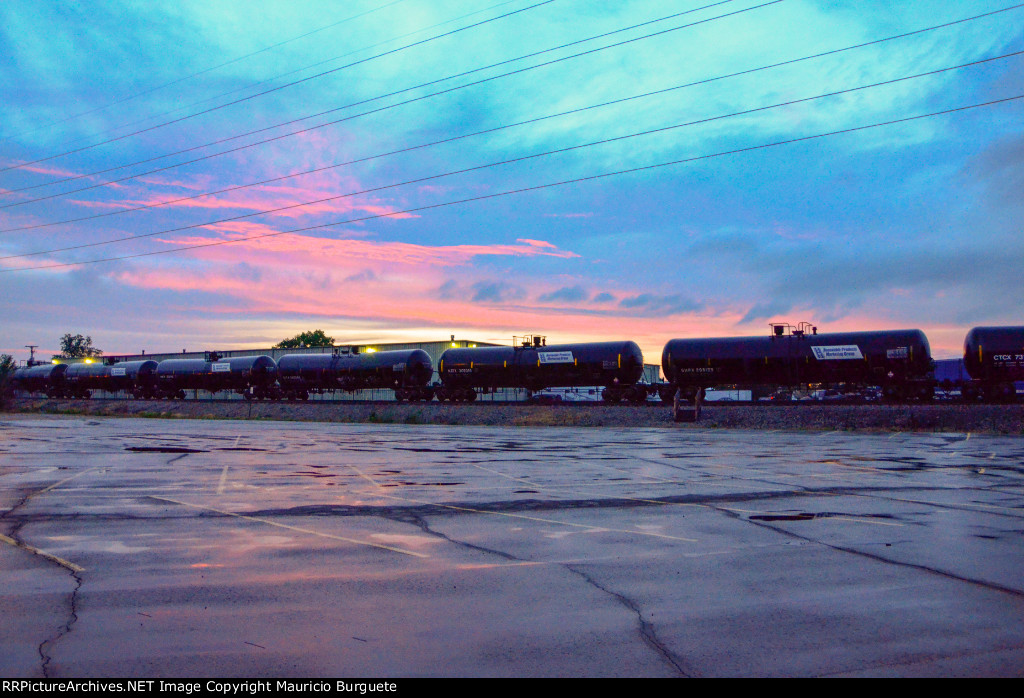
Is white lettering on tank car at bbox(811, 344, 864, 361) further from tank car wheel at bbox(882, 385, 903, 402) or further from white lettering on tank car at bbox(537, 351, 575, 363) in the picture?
white lettering on tank car at bbox(537, 351, 575, 363)

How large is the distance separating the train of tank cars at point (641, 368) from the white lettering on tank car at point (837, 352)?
0.05m

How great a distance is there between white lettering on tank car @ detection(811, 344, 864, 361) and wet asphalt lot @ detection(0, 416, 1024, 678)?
78.7 ft

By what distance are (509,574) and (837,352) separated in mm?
34316

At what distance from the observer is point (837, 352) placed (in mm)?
36344

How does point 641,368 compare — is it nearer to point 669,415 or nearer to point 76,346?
point 669,415

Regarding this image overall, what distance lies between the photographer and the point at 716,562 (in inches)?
264

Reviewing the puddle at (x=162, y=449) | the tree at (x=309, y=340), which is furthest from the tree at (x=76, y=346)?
the puddle at (x=162, y=449)

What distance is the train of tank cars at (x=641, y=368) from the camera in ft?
113

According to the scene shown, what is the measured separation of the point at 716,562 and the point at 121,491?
911 centimetres

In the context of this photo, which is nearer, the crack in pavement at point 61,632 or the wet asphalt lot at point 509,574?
the crack in pavement at point 61,632

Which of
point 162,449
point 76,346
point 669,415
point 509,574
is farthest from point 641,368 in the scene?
point 76,346

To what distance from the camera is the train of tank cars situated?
113ft

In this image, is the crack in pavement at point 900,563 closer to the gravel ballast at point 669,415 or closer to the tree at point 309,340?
the gravel ballast at point 669,415
